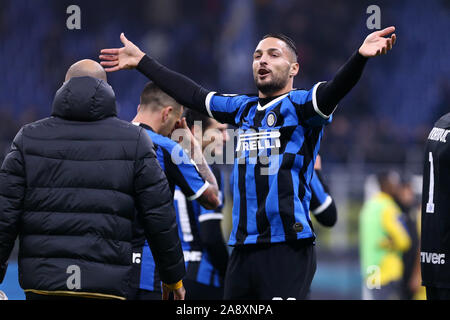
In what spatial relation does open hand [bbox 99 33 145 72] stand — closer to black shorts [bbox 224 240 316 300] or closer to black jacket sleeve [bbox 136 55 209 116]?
black jacket sleeve [bbox 136 55 209 116]

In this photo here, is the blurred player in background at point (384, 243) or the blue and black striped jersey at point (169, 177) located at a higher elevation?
the blue and black striped jersey at point (169, 177)

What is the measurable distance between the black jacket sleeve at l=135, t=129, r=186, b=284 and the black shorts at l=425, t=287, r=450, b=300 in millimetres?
1699

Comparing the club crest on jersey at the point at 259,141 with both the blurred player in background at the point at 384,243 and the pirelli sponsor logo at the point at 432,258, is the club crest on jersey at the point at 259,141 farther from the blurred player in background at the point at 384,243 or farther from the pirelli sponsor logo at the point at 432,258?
the blurred player in background at the point at 384,243

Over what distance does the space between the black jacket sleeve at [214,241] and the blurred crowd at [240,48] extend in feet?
31.0

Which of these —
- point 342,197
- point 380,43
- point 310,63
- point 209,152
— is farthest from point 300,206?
point 310,63

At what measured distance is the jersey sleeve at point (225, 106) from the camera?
4.68m

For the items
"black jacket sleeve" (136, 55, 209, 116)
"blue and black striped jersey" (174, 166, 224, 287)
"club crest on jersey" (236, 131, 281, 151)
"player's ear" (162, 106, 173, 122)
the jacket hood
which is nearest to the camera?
the jacket hood

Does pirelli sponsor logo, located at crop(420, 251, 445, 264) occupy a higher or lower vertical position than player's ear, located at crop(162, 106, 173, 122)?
lower

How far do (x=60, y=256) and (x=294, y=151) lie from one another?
1505 millimetres

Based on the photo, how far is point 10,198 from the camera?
3.58 m

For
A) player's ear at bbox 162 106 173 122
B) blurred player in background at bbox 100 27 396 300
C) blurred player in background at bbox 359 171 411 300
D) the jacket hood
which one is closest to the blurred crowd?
blurred player in background at bbox 359 171 411 300

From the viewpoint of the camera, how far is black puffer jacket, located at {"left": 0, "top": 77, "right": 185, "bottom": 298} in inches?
140

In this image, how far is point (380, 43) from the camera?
394 centimetres

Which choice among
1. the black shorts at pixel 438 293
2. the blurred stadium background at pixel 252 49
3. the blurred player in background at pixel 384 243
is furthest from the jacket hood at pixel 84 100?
the blurred stadium background at pixel 252 49
